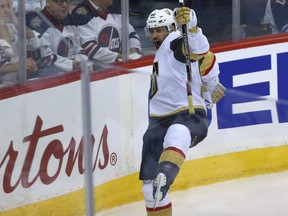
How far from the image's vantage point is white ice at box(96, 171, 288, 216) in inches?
115

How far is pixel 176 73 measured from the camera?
11.3 feet

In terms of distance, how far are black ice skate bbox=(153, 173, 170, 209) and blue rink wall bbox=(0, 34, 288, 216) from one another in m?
0.05

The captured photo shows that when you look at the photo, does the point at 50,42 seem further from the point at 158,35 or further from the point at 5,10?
the point at 158,35

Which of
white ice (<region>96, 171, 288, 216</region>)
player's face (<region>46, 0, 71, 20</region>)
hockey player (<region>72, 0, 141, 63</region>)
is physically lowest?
white ice (<region>96, 171, 288, 216</region>)

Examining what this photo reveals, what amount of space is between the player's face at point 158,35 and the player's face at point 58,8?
0.48 meters

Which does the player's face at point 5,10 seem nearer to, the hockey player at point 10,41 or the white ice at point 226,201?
the hockey player at point 10,41

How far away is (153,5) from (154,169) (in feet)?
6.65

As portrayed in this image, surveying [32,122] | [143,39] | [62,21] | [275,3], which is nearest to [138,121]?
[32,122]

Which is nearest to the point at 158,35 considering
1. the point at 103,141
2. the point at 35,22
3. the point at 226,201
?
the point at 35,22

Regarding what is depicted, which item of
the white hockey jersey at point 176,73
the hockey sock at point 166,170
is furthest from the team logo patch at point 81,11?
the hockey sock at point 166,170

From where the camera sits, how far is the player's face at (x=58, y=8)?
411 cm

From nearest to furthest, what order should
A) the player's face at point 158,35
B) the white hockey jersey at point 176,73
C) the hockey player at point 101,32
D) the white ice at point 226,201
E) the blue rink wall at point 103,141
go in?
the blue rink wall at point 103,141 < the white ice at point 226,201 < the white hockey jersey at point 176,73 < the player's face at point 158,35 < the hockey player at point 101,32

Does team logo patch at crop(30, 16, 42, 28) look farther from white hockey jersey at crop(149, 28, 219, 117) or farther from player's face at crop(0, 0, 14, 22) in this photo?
white hockey jersey at crop(149, 28, 219, 117)

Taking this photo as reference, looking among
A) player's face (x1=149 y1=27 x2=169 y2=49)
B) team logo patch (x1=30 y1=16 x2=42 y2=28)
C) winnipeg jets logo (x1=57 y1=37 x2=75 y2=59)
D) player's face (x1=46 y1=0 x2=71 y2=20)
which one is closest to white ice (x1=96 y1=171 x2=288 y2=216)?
winnipeg jets logo (x1=57 y1=37 x2=75 y2=59)
